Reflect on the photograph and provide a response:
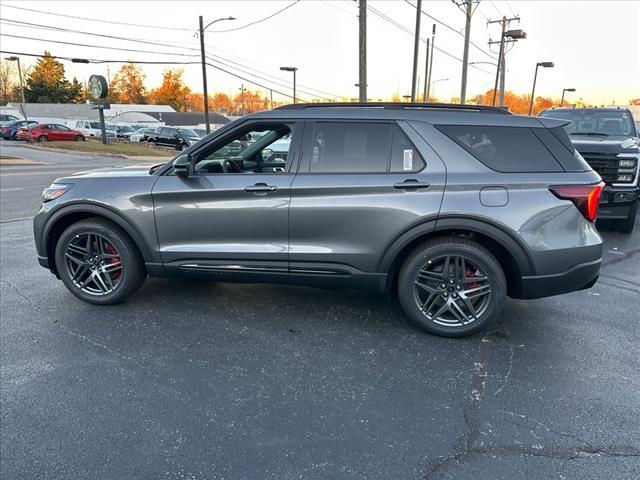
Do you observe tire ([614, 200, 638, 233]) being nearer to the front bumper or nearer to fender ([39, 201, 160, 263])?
the front bumper

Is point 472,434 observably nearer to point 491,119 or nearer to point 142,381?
point 142,381

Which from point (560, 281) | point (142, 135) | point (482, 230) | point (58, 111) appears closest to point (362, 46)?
point (482, 230)

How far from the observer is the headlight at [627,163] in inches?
280

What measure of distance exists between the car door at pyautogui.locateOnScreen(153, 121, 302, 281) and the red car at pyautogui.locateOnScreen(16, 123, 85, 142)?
37.4 metres

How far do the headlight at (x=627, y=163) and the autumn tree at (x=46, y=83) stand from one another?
85062 millimetres

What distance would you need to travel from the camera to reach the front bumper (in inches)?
280

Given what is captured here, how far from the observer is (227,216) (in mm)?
3746

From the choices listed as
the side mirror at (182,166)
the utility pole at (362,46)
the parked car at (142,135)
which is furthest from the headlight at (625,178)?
the parked car at (142,135)

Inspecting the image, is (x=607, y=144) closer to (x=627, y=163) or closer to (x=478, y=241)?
(x=627, y=163)

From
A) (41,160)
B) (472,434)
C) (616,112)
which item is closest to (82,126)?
(41,160)

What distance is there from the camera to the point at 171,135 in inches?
1362

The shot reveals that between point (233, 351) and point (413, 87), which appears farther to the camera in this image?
point (413, 87)

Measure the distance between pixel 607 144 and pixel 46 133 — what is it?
38174 millimetres

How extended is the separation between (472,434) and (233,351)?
1.78 meters
